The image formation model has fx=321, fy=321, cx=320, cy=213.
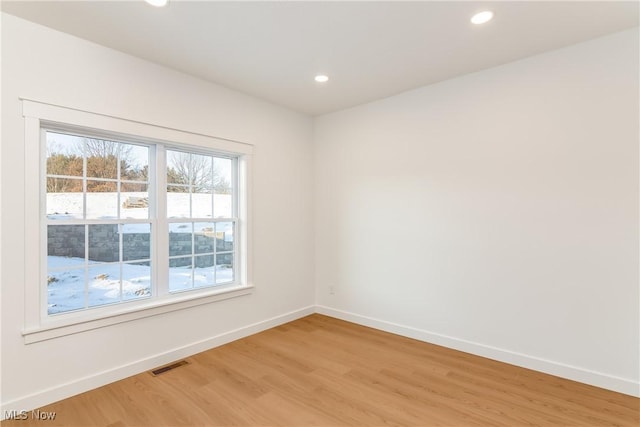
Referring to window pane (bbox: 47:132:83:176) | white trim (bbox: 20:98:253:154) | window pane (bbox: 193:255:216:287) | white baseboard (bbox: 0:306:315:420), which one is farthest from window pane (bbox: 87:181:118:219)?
white baseboard (bbox: 0:306:315:420)

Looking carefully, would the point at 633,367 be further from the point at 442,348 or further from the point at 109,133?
the point at 109,133

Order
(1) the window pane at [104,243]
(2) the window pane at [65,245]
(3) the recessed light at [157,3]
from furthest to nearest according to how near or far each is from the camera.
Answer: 1. (1) the window pane at [104,243]
2. (2) the window pane at [65,245]
3. (3) the recessed light at [157,3]

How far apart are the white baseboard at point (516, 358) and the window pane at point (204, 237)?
2047mm

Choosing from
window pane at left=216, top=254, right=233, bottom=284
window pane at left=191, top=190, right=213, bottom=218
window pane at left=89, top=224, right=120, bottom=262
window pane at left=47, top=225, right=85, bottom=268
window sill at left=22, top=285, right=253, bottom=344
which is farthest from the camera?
window pane at left=216, top=254, right=233, bottom=284

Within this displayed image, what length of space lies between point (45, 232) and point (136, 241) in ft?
2.24

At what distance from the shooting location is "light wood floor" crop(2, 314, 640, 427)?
2.21 m

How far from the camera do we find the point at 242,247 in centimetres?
382

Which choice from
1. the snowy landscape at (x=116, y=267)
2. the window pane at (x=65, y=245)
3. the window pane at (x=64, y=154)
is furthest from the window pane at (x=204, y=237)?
the window pane at (x=64, y=154)

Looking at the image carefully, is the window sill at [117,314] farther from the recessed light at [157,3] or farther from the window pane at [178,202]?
the recessed light at [157,3]

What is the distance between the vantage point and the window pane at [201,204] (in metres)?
3.47

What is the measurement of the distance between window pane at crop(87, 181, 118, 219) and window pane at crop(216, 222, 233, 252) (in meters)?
1.07

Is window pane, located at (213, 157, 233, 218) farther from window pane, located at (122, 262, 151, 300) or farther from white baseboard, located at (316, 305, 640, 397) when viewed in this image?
white baseboard, located at (316, 305, 640, 397)

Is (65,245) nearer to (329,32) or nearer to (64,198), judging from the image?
(64,198)

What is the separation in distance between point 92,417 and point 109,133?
2.18 meters
